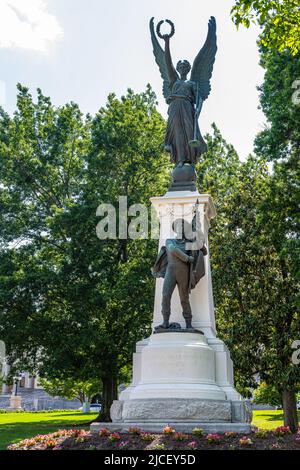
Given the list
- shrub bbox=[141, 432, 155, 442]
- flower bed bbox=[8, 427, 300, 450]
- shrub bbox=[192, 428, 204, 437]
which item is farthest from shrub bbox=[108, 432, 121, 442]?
shrub bbox=[192, 428, 204, 437]

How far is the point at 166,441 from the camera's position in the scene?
24.4ft

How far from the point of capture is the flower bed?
23.6 feet

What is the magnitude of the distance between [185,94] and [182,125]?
803 millimetres

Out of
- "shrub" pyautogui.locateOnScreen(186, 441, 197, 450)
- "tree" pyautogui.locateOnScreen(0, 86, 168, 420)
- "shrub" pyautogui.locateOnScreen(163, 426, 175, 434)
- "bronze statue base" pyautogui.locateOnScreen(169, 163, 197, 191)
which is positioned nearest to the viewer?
"shrub" pyautogui.locateOnScreen(186, 441, 197, 450)

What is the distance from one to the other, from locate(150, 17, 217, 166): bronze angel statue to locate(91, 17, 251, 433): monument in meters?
0.02

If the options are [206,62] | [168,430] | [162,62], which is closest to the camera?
[168,430]

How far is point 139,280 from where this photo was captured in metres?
23.0

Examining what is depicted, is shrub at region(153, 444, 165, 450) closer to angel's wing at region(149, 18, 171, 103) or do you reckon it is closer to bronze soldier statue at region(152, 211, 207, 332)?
bronze soldier statue at region(152, 211, 207, 332)

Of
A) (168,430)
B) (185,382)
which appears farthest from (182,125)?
(168,430)

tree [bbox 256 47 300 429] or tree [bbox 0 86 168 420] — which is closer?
tree [bbox 256 47 300 429]

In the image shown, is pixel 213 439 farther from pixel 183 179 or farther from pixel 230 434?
pixel 183 179

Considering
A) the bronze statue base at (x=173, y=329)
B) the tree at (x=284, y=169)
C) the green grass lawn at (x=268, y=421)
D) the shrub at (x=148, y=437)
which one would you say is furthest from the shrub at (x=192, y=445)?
the tree at (x=284, y=169)

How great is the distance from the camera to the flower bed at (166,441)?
23.6ft
